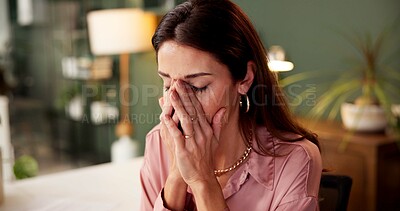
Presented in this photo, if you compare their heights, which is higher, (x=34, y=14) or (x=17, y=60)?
(x=34, y=14)

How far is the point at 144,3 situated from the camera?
331 cm

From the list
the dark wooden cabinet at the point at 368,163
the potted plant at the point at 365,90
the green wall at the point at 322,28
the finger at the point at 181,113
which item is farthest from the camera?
the green wall at the point at 322,28

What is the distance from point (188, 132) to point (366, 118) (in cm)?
142

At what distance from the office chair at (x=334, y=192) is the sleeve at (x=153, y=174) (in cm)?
35

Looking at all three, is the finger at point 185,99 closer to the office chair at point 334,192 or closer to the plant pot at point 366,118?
the office chair at point 334,192

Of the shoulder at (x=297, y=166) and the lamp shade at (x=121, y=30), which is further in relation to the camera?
the lamp shade at (x=121, y=30)

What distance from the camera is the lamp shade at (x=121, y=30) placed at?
9.73 feet

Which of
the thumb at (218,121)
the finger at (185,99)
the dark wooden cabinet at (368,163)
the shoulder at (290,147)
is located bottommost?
the dark wooden cabinet at (368,163)

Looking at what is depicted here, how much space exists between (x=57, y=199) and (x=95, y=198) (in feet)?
0.33

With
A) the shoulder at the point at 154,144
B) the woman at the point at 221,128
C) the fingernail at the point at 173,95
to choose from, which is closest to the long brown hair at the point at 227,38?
the woman at the point at 221,128

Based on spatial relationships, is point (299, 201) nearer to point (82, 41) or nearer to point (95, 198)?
point (95, 198)

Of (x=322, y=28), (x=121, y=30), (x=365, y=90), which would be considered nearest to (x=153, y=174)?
(x=365, y=90)

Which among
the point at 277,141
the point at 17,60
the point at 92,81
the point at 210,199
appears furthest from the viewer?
the point at 92,81

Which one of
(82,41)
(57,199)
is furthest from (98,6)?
(57,199)
